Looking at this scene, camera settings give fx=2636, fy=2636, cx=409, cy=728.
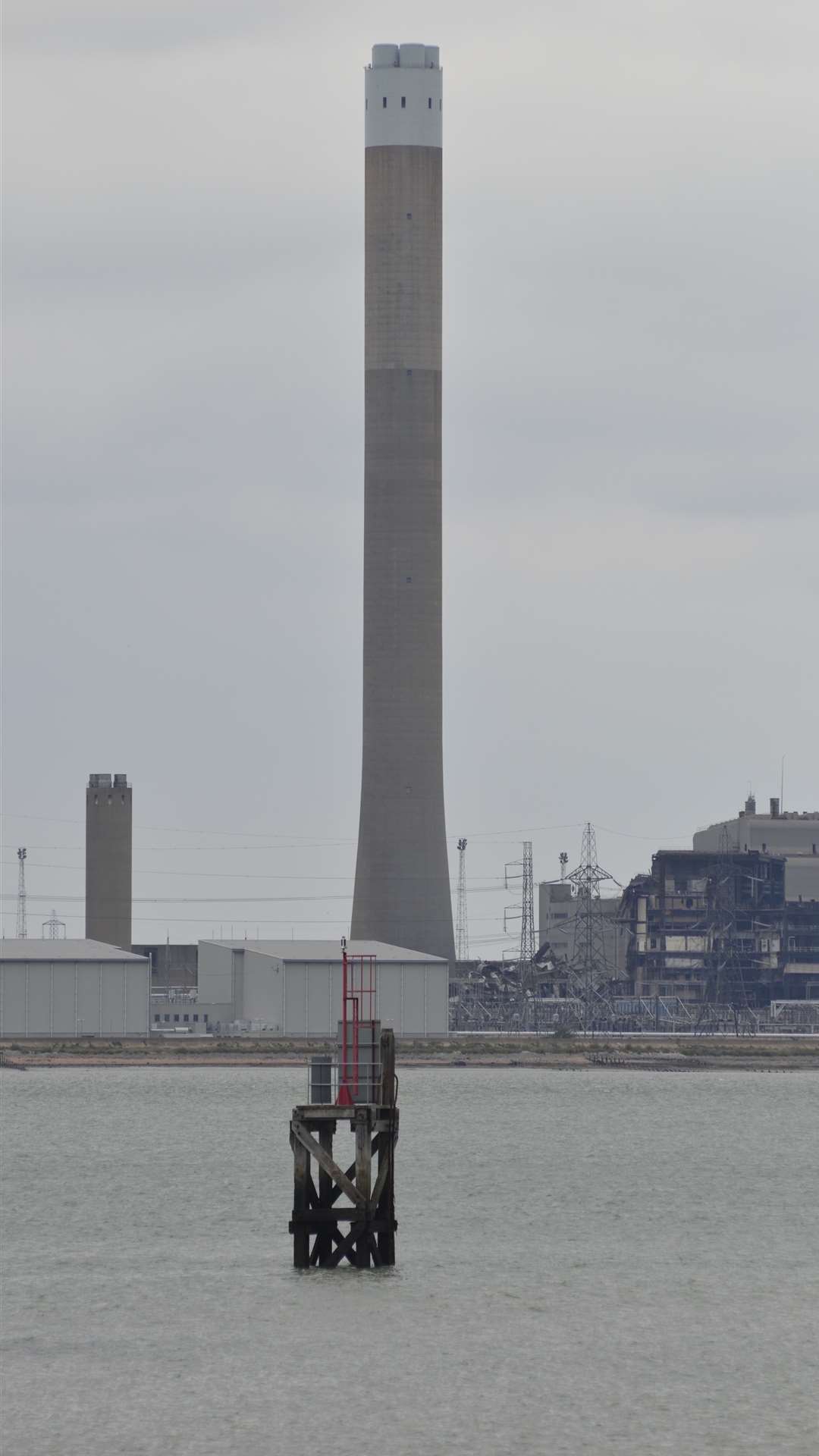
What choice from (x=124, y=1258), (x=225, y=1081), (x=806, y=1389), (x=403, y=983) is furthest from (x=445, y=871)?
(x=806, y=1389)

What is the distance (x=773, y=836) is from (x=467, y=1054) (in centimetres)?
4450

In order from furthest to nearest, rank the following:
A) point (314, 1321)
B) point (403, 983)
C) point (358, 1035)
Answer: point (403, 983), point (358, 1035), point (314, 1321)

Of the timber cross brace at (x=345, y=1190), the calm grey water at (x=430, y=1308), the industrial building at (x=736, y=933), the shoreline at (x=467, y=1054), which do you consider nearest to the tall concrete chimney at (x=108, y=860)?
the shoreline at (x=467, y=1054)

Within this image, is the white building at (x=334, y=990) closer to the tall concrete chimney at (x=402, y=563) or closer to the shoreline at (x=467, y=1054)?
the shoreline at (x=467, y=1054)

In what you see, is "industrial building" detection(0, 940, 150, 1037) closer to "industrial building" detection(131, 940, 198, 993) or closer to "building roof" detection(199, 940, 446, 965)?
"building roof" detection(199, 940, 446, 965)

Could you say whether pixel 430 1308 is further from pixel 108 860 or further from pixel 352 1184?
pixel 108 860

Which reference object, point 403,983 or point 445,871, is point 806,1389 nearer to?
point 403,983

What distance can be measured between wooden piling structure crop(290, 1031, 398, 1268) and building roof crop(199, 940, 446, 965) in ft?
239

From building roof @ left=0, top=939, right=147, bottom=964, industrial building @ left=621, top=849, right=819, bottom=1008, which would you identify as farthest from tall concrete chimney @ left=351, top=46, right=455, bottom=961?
industrial building @ left=621, top=849, right=819, bottom=1008

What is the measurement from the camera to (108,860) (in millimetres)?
134000

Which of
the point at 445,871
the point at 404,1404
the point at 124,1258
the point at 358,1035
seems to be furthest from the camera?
the point at 445,871

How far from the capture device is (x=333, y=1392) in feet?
94.1

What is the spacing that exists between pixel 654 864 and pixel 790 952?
28.6ft

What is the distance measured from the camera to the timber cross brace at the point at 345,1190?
34.1 m
